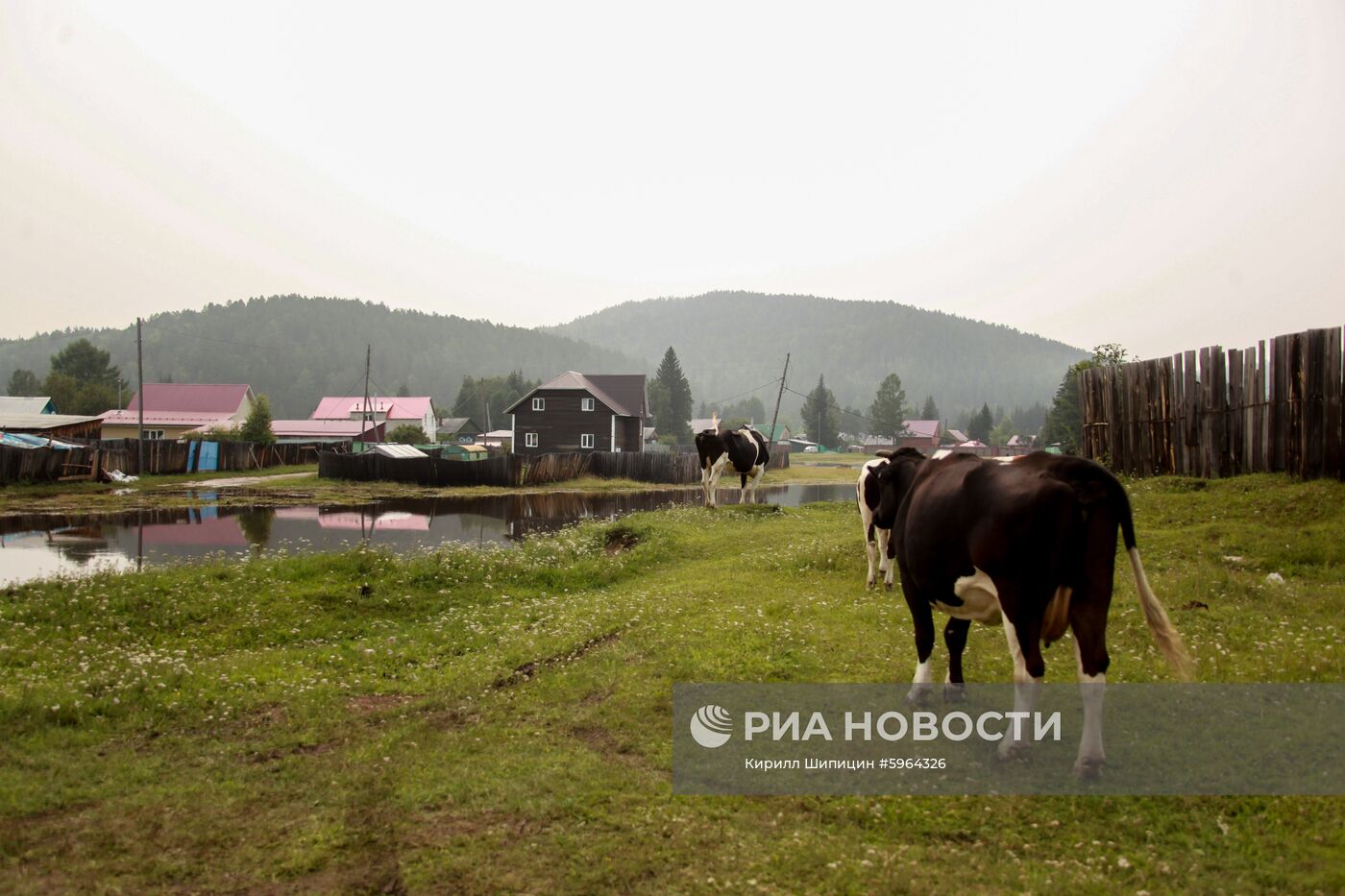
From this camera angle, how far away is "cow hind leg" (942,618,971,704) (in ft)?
21.4

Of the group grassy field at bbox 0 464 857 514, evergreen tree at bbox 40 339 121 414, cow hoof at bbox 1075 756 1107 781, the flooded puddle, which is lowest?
the flooded puddle

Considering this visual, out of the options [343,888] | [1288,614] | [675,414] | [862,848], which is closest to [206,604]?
[343,888]

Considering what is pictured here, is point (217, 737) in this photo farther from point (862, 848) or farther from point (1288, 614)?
point (1288, 614)

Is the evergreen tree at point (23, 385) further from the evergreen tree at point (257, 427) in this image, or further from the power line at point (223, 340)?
the evergreen tree at point (257, 427)

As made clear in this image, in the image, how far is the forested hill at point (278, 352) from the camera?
15838 centimetres

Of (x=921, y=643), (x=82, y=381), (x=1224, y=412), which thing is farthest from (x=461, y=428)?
(x=921, y=643)

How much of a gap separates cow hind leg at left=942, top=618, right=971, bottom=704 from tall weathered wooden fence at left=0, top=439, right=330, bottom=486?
4370 centimetres

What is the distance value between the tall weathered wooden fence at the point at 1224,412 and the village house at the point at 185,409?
74.2 meters

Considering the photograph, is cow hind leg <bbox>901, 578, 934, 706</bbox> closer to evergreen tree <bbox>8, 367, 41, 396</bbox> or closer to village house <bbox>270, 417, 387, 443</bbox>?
village house <bbox>270, 417, 387, 443</bbox>

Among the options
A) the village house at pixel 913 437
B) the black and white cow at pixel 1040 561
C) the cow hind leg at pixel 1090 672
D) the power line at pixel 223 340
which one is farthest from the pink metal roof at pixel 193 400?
the power line at pixel 223 340

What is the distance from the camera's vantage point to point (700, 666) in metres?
7.63

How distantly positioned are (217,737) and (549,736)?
2.82 metres

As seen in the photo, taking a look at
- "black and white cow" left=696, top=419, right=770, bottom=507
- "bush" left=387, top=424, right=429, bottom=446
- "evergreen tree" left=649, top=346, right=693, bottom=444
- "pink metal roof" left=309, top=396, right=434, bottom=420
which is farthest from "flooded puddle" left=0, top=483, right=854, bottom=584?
"evergreen tree" left=649, top=346, right=693, bottom=444

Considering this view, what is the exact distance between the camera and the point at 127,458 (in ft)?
154
